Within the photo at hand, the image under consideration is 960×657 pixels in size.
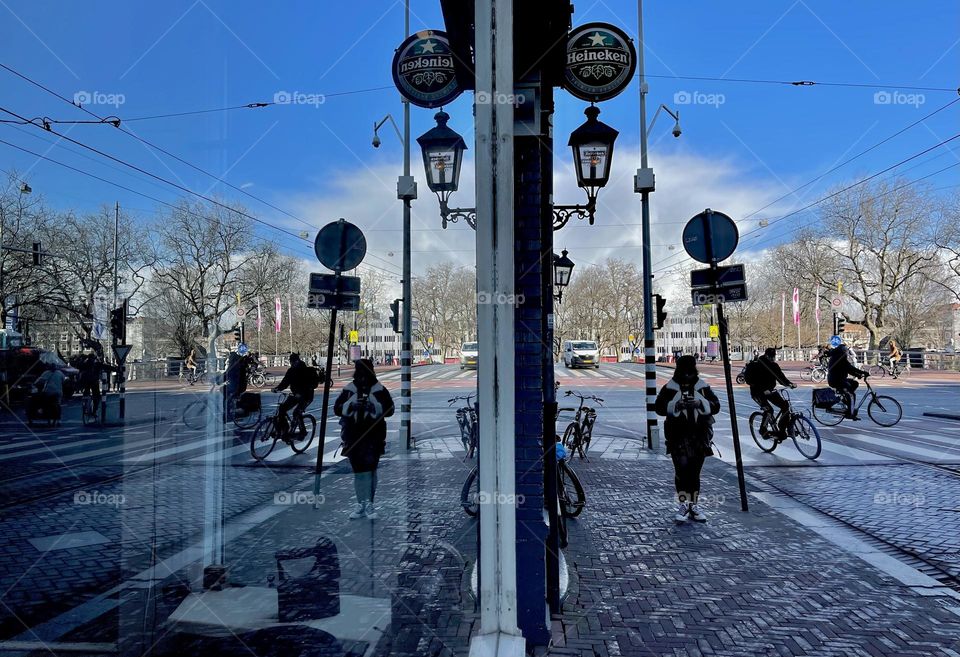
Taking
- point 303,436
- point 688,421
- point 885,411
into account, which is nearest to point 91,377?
point 688,421

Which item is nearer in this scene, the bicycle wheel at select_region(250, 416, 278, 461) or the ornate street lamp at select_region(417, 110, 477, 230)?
the ornate street lamp at select_region(417, 110, 477, 230)

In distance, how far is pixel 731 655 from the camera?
3250mm

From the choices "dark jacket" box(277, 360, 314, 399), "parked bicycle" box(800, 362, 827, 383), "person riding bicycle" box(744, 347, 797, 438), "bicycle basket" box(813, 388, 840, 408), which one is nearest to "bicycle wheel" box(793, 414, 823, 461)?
"person riding bicycle" box(744, 347, 797, 438)

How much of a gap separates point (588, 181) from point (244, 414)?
14.5ft

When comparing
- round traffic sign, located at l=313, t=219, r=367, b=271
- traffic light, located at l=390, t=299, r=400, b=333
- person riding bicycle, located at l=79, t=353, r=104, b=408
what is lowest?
person riding bicycle, located at l=79, t=353, r=104, b=408

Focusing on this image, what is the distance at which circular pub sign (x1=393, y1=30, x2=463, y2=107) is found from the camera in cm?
461

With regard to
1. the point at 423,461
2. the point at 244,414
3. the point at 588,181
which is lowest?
the point at 423,461

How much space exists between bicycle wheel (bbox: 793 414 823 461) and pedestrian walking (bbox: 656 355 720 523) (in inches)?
168

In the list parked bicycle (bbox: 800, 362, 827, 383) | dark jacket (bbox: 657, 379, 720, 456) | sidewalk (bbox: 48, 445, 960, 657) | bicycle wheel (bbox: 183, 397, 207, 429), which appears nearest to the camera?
sidewalk (bbox: 48, 445, 960, 657)

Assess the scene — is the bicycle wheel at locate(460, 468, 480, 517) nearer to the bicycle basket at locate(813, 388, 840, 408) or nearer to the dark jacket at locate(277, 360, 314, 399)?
the dark jacket at locate(277, 360, 314, 399)

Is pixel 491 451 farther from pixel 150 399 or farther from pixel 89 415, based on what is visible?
pixel 89 415

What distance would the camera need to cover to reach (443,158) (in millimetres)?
5590

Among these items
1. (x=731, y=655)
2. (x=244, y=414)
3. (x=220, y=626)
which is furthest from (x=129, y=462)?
(x=731, y=655)

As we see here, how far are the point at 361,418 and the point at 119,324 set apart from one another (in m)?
2.61
